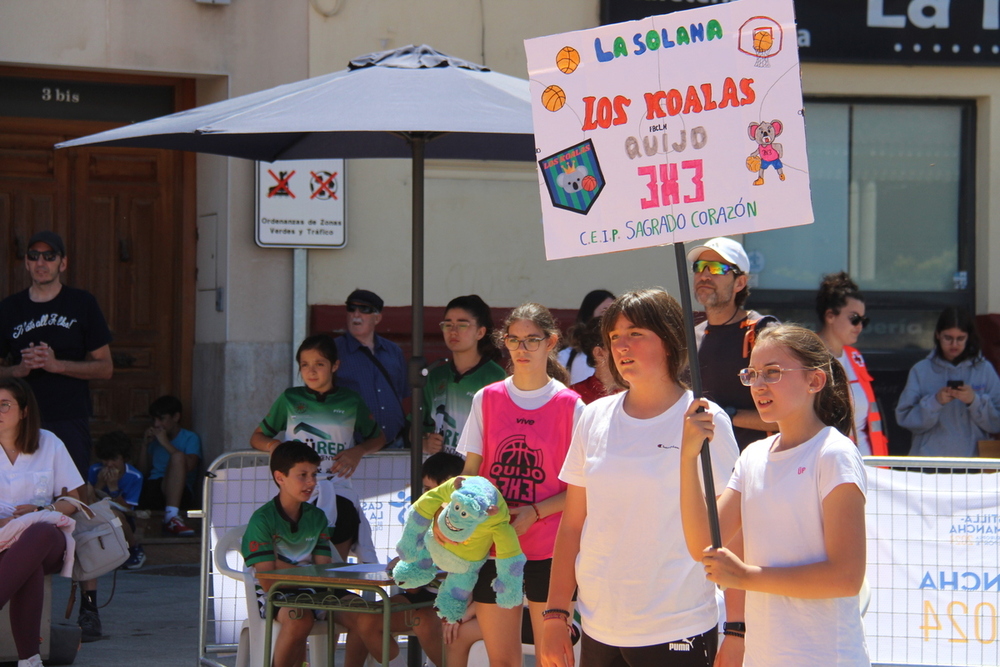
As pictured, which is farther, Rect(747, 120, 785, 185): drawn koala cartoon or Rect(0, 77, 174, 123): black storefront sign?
Rect(0, 77, 174, 123): black storefront sign

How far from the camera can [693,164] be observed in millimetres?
3381

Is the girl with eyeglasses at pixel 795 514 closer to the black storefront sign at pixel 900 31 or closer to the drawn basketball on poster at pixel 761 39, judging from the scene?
the drawn basketball on poster at pixel 761 39

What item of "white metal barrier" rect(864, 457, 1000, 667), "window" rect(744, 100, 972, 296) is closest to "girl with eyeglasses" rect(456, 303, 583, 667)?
"white metal barrier" rect(864, 457, 1000, 667)

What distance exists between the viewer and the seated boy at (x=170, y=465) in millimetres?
9242

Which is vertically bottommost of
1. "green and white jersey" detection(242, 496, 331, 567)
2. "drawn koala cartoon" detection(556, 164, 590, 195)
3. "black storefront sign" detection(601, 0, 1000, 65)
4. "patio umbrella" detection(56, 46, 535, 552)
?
"green and white jersey" detection(242, 496, 331, 567)

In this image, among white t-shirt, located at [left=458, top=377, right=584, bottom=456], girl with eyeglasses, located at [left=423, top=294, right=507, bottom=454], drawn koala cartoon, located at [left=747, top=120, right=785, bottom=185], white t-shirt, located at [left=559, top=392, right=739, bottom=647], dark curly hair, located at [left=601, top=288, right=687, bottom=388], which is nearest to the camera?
drawn koala cartoon, located at [left=747, top=120, right=785, bottom=185]

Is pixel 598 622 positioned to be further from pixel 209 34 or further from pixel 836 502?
pixel 209 34

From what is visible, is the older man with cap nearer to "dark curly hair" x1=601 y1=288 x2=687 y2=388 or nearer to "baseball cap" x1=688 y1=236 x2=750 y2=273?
"baseball cap" x1=688 y1=236 x2=750 y2=273

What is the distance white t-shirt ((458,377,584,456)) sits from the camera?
4.75 meters

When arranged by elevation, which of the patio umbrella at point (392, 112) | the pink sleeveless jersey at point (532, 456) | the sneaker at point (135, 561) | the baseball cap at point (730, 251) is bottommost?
the sneaker at point (135, 561)

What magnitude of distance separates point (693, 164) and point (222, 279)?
6488 millimetres

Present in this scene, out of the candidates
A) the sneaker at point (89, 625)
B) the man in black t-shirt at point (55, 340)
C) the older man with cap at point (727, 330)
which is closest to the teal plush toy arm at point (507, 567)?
the older man with cap at point (727, 330)

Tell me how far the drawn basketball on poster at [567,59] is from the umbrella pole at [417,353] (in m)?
2.13

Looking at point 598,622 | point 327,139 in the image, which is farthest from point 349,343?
point 598,622
